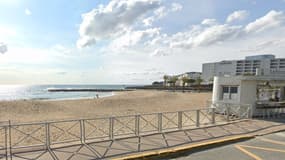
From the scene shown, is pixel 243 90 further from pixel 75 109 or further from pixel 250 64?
pixel 250 64

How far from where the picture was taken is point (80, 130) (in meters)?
7.59

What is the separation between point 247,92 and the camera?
14141mm

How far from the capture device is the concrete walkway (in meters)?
6.09

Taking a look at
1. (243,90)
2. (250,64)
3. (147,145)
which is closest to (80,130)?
(147,145)

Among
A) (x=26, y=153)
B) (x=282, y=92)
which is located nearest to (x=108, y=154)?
(x=26, y=153)

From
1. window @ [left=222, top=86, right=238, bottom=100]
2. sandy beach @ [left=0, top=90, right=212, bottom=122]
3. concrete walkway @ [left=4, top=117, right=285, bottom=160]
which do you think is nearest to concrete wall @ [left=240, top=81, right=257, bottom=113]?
window @ [left=222, top=86, right=238, bottom=100]

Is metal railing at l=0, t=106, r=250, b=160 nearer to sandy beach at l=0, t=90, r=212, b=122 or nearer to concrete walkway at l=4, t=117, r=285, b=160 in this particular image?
→ concrete walkway at l=4, t=117, r=285, b=160

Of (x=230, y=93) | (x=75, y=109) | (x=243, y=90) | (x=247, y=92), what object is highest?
(x=243, y=90)

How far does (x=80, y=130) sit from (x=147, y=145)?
7.40 feet

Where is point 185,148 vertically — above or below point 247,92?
below

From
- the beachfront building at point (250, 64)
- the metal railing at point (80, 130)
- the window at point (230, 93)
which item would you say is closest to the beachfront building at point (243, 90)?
the window at point (230, 93)

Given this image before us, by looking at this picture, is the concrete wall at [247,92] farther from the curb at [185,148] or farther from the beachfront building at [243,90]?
the curb at [185,148]

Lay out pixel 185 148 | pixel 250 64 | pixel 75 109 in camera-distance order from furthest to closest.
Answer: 1. pixel 250 64
2. pixel 75 109
3. pixel 185 148

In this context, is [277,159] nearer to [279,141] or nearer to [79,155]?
[279,141]
